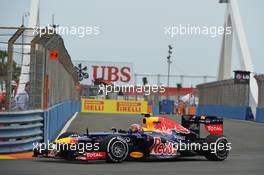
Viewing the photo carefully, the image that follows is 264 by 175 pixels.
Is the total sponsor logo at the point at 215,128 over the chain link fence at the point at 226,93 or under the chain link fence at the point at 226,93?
under

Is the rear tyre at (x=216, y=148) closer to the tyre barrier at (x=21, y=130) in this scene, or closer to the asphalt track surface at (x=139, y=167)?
the asphalt track surface at (x=139, y=167)

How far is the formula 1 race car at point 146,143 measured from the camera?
43.7ft

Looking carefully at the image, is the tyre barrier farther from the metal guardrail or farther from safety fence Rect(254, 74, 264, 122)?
safety fence Rect(254, 74, 264, 122)

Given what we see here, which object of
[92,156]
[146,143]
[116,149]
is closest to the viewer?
[92,156]

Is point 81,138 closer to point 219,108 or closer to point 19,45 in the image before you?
point 19,45

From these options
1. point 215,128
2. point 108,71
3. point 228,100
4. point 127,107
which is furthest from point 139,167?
point 108,71

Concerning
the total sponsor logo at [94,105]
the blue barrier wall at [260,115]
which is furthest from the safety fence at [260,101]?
the total sponsor logo at [94,105]

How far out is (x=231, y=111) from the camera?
5056 centimetres

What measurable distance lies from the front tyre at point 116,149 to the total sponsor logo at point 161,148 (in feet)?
2.55

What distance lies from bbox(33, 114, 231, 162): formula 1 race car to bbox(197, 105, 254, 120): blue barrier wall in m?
31.7

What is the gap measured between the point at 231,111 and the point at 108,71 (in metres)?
13.3

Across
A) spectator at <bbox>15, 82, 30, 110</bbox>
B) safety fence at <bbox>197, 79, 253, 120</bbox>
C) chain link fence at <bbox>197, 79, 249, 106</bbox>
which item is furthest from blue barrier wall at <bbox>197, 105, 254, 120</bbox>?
spectator at <bbox>15, 82, 30, 110</bbox>

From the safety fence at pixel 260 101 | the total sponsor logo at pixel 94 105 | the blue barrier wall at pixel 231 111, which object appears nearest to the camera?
the safety fence at pixel 260 101

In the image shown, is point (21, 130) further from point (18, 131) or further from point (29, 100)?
point (29, 100)
